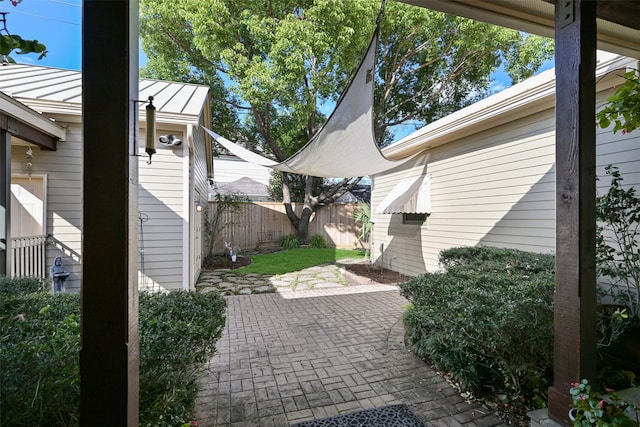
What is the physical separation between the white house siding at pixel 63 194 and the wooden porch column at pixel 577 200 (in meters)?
6.30

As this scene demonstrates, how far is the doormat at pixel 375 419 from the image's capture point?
2.24m

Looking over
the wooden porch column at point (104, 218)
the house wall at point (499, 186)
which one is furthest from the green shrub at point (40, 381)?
the house wall at point (499, 186)

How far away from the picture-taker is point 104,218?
1104 millimetres

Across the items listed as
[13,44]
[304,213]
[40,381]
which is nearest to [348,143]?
[13,44]

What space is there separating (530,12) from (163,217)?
220 inches

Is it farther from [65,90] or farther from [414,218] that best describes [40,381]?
[414,218]

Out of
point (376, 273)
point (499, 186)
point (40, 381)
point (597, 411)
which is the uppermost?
point (499, 186)

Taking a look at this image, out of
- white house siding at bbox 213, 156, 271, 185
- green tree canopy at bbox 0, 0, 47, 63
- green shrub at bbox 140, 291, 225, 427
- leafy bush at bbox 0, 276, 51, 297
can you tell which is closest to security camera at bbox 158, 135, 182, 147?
leafy bush at bbox 0, 276, 51, 297

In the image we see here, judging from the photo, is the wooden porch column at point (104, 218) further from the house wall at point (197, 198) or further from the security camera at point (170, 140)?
the house wall at point (197, 198)

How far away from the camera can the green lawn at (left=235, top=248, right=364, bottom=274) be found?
8531 millimetres

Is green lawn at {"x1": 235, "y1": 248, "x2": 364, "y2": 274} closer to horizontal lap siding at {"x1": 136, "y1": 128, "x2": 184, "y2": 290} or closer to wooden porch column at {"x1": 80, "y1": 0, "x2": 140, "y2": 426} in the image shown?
horizontal lap siding at {"x1": 136, "y1": 128, "x2": 184, "y2": 290}

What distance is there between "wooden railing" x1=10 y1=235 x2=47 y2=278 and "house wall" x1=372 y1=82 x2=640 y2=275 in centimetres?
724

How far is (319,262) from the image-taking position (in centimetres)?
976

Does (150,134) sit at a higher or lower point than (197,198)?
higher
